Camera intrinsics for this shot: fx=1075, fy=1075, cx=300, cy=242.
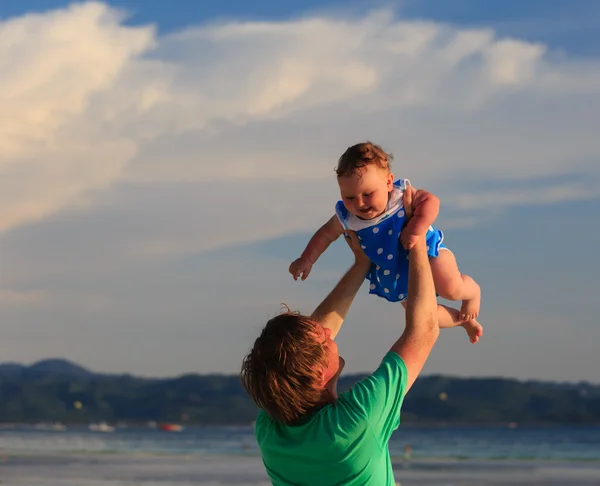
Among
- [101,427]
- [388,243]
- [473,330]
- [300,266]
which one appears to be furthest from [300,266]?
[101,427]

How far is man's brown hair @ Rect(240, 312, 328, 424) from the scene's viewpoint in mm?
3227

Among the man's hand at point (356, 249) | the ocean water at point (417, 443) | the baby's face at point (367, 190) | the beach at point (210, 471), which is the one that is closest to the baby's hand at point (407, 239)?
the baby's face at point (367, 190)

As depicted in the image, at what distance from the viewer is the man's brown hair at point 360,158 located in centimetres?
390

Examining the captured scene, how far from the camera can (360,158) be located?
390 centimetres

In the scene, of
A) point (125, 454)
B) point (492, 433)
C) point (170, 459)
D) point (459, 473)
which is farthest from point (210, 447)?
point (492, 433)

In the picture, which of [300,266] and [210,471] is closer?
[300,266]

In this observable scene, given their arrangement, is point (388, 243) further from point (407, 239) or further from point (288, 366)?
point (288, 366)

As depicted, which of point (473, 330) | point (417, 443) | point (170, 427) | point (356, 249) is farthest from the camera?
point (170, 427)

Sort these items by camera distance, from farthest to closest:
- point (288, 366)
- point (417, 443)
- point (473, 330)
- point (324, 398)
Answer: point (417, 443), point (473, 330), point (324, 398), point (288, 366)

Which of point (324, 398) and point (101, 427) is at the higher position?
point (101, 427)

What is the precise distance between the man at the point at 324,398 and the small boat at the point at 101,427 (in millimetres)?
56749

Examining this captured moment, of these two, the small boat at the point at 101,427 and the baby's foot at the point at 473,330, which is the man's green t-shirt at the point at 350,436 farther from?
the small boat at the point at 101,427

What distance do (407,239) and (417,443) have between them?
40618 mm

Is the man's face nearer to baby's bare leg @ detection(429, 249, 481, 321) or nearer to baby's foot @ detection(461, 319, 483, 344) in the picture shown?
baby's bare leg @ detection(429, 249, 481, 321)
